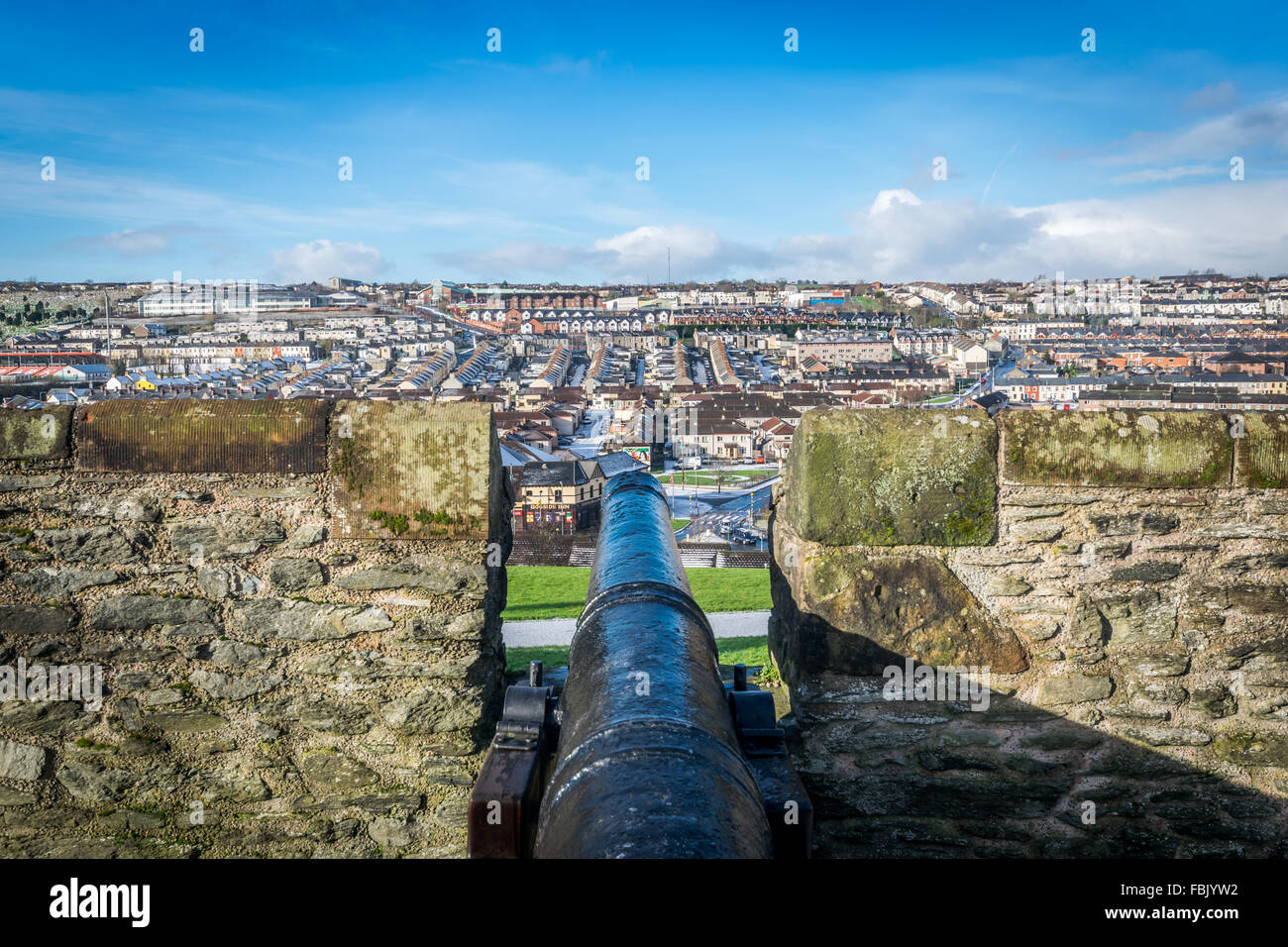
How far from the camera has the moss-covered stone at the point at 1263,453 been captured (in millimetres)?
3227

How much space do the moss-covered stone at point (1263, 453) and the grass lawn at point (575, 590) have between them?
8.20 metres

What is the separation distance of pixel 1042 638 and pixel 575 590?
1054 centimetres

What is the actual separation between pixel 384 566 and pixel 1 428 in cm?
139

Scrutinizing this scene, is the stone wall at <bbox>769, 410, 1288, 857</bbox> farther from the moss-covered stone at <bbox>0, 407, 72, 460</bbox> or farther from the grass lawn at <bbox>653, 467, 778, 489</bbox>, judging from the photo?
the grass lawn at <bbox>653, 467, 778, 489</bbox>

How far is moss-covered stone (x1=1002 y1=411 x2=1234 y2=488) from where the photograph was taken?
10.6 ft

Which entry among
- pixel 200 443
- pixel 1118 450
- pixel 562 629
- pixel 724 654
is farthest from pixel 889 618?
pixel 562 629

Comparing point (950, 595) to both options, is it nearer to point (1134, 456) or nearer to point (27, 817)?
point (1134, 456)

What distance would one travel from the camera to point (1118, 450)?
3.26 meters

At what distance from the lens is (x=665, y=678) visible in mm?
2113

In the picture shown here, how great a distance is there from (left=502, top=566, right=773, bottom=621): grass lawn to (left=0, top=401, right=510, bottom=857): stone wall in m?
7.61

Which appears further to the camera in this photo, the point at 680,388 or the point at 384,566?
the point at 680,388

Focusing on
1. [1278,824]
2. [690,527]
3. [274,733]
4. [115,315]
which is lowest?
[690,527]

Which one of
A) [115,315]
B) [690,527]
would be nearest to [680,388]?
[690,527]
